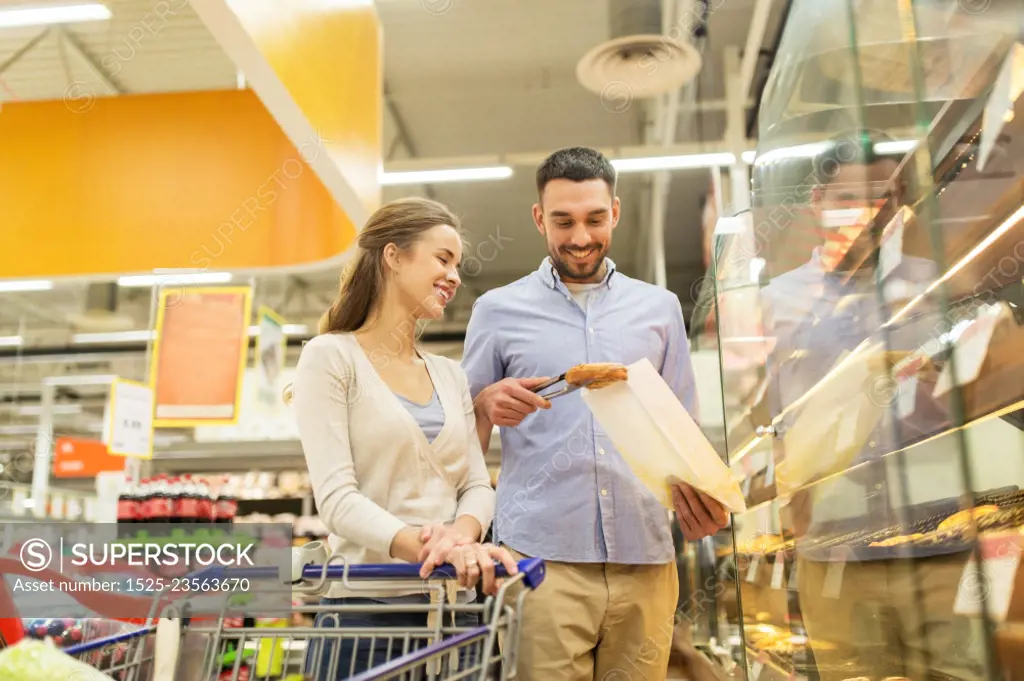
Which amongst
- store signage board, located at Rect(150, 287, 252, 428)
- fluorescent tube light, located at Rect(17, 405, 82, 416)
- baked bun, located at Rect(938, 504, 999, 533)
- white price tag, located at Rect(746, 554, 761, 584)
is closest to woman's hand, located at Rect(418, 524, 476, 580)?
baked bun, located at Rect(938, 504, 999, 533)

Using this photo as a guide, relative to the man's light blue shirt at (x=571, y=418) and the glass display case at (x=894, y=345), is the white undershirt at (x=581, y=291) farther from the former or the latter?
the glass display case at (x=894, y=345)

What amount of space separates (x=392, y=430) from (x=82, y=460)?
28.6ft

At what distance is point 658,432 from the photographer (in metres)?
1.67

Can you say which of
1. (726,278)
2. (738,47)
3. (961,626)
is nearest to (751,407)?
(726,278)

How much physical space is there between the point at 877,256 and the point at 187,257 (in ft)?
13.1

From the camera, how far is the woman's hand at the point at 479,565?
1.34 m

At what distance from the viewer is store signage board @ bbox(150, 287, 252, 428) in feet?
21.4

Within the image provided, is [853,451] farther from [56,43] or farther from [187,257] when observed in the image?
[56,43]

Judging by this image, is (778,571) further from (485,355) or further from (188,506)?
(188,506)

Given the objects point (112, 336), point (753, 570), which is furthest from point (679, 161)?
point (112, 336)

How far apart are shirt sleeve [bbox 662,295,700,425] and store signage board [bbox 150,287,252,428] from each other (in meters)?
4.96

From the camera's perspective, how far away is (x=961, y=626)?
5.32 feet

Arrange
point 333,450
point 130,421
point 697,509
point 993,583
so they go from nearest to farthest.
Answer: point 993,583 → point 333,450 → point 697,509 → point 130,421

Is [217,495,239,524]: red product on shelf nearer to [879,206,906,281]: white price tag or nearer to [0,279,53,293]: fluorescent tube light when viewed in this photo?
[0,279,53,293]: fluorescent tube light
